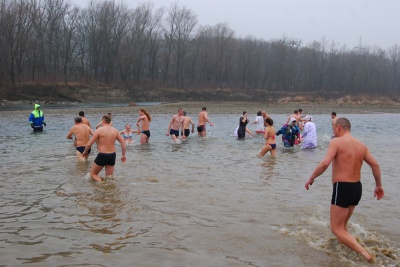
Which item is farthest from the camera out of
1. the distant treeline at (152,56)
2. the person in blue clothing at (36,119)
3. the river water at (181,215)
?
the distant treeline at (152,56)

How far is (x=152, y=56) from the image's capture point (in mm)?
77812

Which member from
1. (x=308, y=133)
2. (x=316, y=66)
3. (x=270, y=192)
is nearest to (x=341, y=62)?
(x=316, y=66)

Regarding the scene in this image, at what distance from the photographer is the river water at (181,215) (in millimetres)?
5188

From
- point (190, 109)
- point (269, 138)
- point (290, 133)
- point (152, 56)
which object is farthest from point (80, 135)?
point (152, 56)

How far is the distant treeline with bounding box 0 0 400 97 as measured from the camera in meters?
58.6

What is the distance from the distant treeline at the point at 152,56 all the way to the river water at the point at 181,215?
45273 mm

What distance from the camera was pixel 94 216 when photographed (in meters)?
6.55

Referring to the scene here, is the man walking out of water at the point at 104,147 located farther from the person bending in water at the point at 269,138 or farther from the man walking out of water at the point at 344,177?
the person bending in water at the point at 269,138

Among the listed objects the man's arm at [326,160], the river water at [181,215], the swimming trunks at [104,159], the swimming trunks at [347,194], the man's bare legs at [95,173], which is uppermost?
the man's arm at [326,160]

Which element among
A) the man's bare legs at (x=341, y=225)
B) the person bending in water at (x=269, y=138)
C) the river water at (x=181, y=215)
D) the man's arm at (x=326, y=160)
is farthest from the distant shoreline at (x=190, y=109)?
the man's bare legs at (x=341, y=225)

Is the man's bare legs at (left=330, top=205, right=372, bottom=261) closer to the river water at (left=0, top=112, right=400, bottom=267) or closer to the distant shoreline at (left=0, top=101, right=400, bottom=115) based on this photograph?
the river water at (left=0, top=112, right=400, bottom=267)

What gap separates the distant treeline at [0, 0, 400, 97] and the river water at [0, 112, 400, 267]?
45.3 meters

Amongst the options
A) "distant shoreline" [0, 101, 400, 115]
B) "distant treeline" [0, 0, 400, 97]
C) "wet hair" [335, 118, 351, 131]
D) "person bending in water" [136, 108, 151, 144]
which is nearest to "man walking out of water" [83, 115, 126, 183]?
"wet hair" [335, 118, 351, 131]

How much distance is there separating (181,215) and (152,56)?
7327cm
